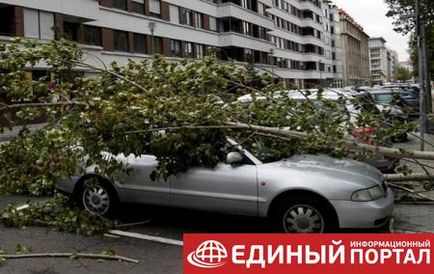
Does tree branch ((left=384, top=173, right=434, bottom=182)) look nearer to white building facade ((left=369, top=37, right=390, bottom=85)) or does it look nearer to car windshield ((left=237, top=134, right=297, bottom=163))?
car windshield ((left=237, top=134, right=297, bottom=163))

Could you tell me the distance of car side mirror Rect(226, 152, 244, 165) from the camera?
6.46 m

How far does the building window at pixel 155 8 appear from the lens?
3969 cm

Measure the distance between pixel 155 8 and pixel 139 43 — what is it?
3578 millimetres

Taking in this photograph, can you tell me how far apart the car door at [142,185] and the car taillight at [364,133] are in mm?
2523

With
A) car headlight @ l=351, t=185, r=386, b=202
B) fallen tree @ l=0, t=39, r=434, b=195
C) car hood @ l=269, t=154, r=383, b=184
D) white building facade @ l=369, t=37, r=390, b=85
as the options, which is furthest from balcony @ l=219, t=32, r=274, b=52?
white building facade @ l=369, t=37, r=390, b=85

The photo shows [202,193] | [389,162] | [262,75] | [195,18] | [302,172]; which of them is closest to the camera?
[302,172]

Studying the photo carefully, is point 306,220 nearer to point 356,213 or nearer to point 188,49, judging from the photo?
point 356,213

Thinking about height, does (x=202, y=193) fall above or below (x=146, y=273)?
above

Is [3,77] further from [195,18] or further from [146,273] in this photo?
[195,18]

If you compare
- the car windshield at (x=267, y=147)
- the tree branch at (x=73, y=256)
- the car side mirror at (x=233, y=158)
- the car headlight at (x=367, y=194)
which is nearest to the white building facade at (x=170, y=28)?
the car windshield at (x=267, y=147)

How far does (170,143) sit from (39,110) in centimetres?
200

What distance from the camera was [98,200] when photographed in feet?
24.2

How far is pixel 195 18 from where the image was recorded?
150 ft

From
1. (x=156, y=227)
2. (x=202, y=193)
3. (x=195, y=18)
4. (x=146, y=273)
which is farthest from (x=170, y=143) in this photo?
(x=195, y=18)
